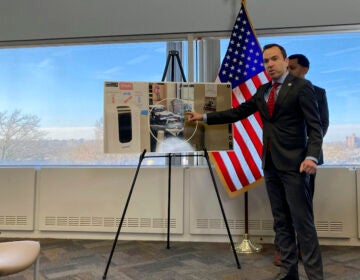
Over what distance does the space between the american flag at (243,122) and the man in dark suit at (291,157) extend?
0.99m

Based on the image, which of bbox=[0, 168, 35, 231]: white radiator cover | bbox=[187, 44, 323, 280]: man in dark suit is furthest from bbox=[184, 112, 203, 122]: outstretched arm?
bbox=[0, 168, 35, 231]: white radiator cover

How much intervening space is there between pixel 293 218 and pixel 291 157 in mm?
388

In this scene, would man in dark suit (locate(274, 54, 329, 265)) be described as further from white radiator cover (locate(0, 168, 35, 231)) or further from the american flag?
white radiator cover (locate(0, 168, 35, 231))

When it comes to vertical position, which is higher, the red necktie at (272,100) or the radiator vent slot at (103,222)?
the red necktie at (272,100)

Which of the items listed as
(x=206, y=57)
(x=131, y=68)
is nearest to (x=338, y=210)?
(x=206, y=57)

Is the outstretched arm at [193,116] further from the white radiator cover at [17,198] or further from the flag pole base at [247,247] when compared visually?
the white radiator cover at [17,198]

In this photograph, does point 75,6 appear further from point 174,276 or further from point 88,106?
point 174,276

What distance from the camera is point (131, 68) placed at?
13.0ft

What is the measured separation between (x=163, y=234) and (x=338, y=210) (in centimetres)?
183

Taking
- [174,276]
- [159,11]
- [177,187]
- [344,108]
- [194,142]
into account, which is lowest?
[174,276]

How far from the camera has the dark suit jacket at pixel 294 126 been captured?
2047 mm

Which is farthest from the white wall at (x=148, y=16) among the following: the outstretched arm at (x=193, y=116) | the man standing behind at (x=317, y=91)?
the outstretched arm at (x=193, y=116)

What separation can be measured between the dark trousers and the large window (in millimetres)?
2015

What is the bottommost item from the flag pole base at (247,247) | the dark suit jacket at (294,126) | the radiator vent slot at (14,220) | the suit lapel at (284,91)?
the flag pole base at (247,247)
